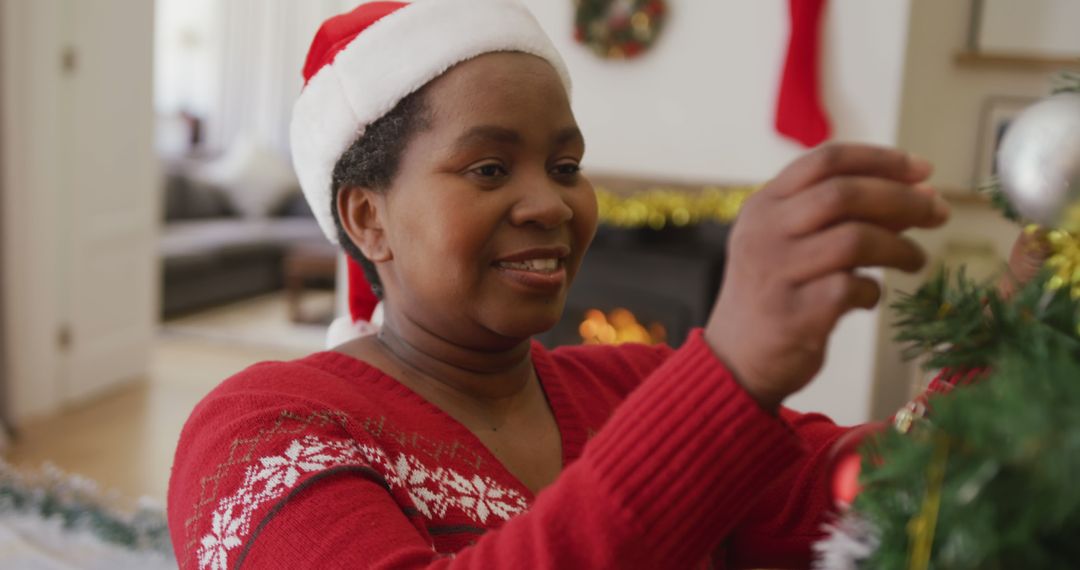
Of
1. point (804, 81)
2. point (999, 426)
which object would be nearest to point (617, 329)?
point (804, 81)

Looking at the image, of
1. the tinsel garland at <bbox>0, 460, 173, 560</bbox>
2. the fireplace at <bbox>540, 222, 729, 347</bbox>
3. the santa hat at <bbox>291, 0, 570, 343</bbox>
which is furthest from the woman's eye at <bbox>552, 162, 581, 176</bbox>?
the fireplace at <bbox>540, 222, 729, 347</bbox>

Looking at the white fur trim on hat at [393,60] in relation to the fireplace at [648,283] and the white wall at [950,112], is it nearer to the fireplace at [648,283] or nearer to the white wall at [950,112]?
the fireplace at [648,283]

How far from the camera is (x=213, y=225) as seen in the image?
23.2 ft

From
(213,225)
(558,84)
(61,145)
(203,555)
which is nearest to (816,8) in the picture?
(558,84)

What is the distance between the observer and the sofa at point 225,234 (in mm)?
6133

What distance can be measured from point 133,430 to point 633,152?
2183 millimetres

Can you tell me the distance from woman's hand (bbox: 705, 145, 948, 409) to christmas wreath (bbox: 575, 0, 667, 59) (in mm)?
3310

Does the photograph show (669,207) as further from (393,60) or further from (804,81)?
(393,60)

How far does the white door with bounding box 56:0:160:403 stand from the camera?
13.7 feet

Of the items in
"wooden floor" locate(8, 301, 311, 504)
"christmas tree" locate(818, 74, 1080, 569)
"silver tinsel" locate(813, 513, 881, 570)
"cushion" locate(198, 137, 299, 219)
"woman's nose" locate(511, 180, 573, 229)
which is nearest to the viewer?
"christmas tree" locate(818, 74, 1080, 569)

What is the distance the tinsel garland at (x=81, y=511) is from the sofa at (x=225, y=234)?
4583 millimetres

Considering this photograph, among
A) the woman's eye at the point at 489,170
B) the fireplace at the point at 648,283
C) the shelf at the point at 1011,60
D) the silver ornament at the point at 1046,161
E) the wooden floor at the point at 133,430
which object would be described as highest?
the shelf at the point at 1011,60

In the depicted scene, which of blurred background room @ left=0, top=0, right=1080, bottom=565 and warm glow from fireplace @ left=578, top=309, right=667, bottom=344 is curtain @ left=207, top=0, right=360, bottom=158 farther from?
warm glow from fireplace @ left=578, top=309, right=667, bottom=344

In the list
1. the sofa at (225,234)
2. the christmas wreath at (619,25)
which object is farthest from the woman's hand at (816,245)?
the sofa at (225,234)
